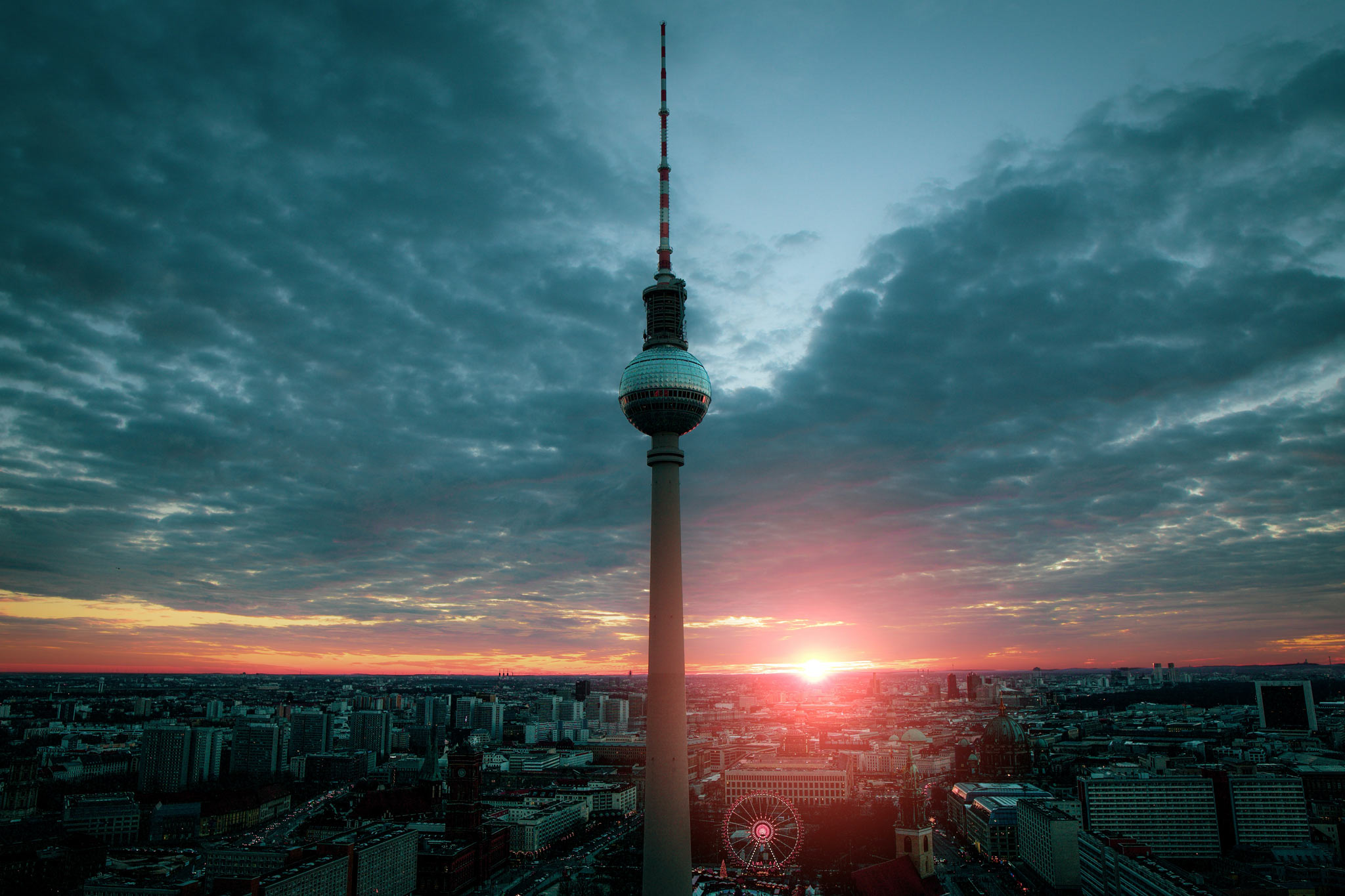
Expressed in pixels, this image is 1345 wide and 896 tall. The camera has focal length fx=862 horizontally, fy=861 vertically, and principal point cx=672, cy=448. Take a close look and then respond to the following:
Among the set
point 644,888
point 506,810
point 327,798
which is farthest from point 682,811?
point 327,798

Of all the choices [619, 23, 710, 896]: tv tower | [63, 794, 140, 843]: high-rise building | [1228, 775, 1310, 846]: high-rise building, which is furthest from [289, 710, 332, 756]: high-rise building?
[1228, 775, 1310, 846]: high-rise building

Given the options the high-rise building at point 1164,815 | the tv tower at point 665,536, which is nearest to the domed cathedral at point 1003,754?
the high-rise building at point 1164,815

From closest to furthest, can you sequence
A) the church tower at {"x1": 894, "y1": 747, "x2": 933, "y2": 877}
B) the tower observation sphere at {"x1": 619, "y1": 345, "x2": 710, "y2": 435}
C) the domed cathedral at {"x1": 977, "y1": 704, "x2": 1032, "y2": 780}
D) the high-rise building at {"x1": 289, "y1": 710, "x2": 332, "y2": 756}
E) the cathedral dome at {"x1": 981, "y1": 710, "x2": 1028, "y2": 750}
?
the tower observation sphere at {"x1": 619, "y1": 345, "x2": 710, "y2": 435} < the church tower at {"x1": 894, "y1": 747, "x2": 933, "y2": 877} < the domed cathedral at {"x1": 977, "y1": 704, "x2": 1032, "y2": 780} < the cathedral dome at {"x1": 981, "y1": 710, "x2": 1028, "y2": 750} < the high-rise building at {"x1": 289, "y1": 710, "x2": 332, "y2": 756}

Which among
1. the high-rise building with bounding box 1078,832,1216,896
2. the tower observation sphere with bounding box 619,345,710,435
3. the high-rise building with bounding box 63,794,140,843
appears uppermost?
the tower observation sphere with bounding box 619,345,710,435

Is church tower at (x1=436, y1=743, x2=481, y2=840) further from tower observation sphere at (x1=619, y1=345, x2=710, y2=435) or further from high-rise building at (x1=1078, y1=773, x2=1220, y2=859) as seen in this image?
high-rise building at (x1=1078, y1=773, x2=1220, y2=859)

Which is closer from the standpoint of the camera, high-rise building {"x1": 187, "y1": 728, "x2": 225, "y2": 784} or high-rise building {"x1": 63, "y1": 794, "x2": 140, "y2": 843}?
high-rise building {"x1": 63, "y1": 794, "x2": 140, "y2": 843}

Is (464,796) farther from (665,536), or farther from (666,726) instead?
(665,536)

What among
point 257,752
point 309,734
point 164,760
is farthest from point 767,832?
point 309,734

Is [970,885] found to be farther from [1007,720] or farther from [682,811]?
[1007,720]
